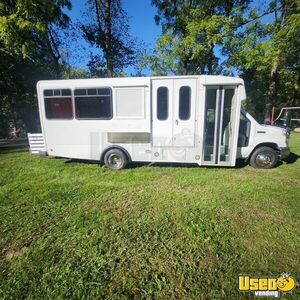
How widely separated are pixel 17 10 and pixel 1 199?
1002 cm

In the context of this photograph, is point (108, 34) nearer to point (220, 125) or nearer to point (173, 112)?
point (173, 112)

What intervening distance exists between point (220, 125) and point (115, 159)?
3450mm

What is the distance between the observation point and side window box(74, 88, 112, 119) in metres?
6.57

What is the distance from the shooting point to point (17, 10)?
1026 cm

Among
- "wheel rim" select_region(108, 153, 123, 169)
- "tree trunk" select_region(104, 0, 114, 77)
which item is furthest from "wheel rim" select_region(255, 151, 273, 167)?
"tree trunk" select_region(104, 0, 114, 77)

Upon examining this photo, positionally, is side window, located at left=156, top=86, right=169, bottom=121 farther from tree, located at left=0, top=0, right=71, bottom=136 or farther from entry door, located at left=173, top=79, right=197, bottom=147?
tree, located at left=0, top=0, right=71, bottom=136

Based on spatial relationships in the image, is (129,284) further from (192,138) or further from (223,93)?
(223,93)

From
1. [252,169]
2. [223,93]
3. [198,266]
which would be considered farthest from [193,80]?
[198,266]

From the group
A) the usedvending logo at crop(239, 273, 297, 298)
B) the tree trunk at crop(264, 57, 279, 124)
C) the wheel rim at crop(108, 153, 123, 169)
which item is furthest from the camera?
the tree trunk at crop(264, 57, 279, 124)

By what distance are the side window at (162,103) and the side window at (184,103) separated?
0.41 meters

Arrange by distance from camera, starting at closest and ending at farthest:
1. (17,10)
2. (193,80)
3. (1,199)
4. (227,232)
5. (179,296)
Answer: (179,296)
(227,232)
(1,199)
(193,80)
(17,10)

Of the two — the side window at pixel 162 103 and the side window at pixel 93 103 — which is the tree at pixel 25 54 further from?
the side window at pixel 162 103

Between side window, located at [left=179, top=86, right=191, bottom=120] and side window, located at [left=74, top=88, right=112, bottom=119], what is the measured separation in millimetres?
2139

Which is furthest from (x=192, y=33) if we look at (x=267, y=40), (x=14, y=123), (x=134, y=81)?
(x=14, y=123)
